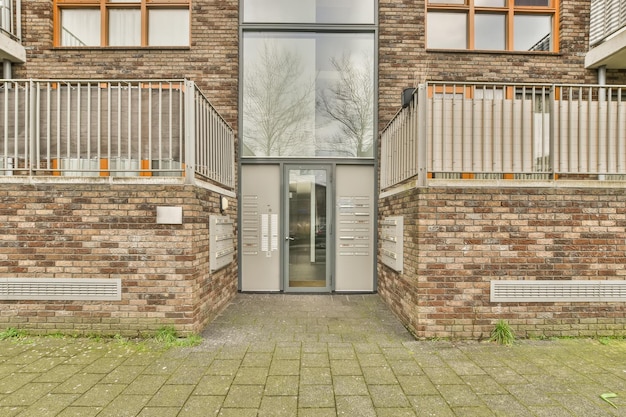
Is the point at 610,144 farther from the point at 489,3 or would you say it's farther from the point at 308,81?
the point at 308,81

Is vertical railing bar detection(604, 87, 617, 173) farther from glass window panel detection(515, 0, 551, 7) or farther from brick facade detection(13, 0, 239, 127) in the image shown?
brick facade detection(13, 0, 239, 127)

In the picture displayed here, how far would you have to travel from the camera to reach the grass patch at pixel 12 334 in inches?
161

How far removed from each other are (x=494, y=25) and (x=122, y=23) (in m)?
7.16

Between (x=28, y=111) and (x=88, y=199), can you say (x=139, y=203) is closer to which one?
(x=88, y=199)

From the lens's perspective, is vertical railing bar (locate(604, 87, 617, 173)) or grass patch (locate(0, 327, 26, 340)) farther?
vertical railing bar (locate(604, 87, 617, 173))

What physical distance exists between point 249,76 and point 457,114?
404 centimetres

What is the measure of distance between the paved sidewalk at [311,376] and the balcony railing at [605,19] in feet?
17.3

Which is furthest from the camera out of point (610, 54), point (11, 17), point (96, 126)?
point (11, 17)

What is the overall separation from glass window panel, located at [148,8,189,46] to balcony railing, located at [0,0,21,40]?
7.63ft

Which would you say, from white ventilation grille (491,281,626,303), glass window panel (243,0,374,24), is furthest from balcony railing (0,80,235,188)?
white ventilation grille (491,281,626,303)

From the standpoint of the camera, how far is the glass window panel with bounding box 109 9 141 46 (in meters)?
6.58

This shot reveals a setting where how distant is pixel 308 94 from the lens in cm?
657

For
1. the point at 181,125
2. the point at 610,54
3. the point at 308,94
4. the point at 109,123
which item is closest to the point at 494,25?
the point at 610,54

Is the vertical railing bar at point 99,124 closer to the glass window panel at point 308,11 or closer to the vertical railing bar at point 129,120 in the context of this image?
the vertical railing bar at point 129,120
